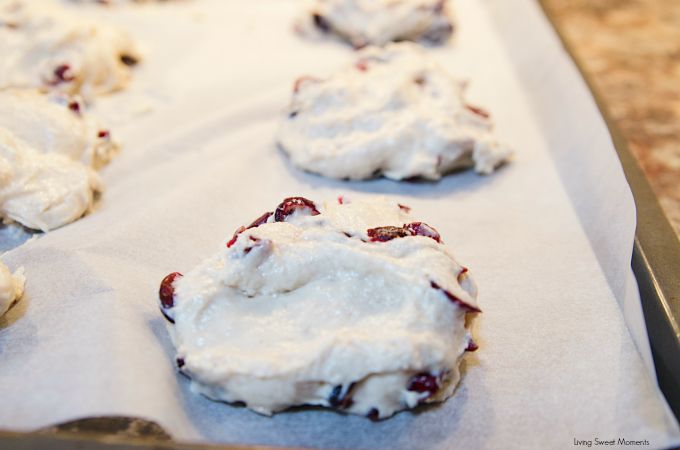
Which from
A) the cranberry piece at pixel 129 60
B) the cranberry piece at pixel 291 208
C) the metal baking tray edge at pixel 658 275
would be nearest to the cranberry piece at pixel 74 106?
the cranberry piece at pixel 129 60

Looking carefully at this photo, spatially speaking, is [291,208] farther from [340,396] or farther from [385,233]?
[340,396]

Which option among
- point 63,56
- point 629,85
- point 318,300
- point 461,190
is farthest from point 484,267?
point 63,56

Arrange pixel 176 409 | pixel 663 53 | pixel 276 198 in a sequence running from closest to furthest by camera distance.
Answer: pixel 176 409 → pixel 276 198 → pixel 663 53

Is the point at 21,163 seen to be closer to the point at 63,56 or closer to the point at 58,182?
the point at 58,182

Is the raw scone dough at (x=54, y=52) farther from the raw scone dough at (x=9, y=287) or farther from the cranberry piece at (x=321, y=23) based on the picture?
the raw scone dough at (x=9, y=287)

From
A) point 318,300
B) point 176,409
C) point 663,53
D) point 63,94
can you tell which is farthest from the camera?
point 663,53

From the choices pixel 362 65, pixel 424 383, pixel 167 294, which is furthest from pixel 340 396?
pixel 362 65

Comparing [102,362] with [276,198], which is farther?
[276,198]
